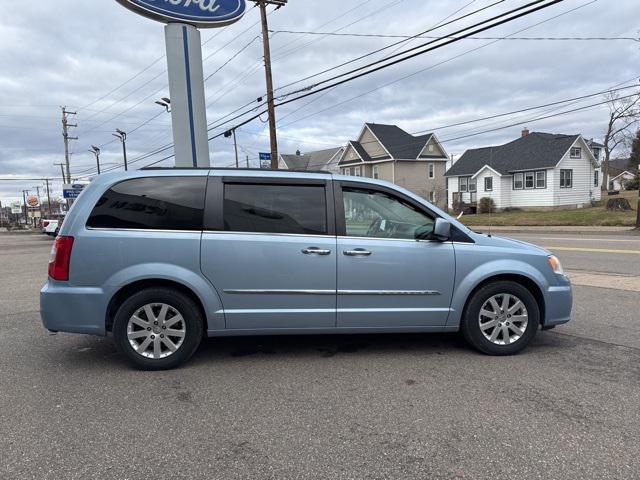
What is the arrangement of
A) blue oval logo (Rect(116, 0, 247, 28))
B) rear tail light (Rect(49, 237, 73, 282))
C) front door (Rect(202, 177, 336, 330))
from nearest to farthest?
1. rear tail light (Rect(49, 237, 73, 282))
2. front door (Rect(202, 177, 336, 330))
3. blue oval logo (Rect(116, 0, 247, 28))

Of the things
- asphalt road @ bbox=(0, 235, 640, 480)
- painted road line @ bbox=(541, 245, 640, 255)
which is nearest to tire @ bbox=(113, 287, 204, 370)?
asphalt road @ bbox=(0, 235, 640, 480)

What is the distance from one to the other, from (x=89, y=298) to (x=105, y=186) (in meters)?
1.03

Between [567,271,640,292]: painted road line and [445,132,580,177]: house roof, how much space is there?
28863 mm

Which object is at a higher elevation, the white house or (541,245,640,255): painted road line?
the white house

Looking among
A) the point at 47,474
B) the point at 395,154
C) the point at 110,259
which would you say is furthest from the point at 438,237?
the point at 395,154

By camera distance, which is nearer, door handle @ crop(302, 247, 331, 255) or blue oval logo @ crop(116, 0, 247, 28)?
door handle @ crop(302, 247, 331, 255)

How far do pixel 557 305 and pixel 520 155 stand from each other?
121 ft

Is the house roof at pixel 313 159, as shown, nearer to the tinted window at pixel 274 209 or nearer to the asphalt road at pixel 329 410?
the tinted window at pixel 274 209

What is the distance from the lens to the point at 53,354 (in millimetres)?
4988

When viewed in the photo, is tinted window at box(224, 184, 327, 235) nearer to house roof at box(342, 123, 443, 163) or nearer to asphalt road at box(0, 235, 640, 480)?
asphalt road at box(0, 235, 640, 480)

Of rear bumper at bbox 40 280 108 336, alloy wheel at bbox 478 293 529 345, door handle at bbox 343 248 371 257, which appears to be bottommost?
alloy wheel at bbox 478 293 529 345

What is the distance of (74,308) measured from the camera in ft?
14.1

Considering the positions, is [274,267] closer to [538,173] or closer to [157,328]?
[157,328]

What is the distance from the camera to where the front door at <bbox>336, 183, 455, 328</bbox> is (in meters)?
4.52
